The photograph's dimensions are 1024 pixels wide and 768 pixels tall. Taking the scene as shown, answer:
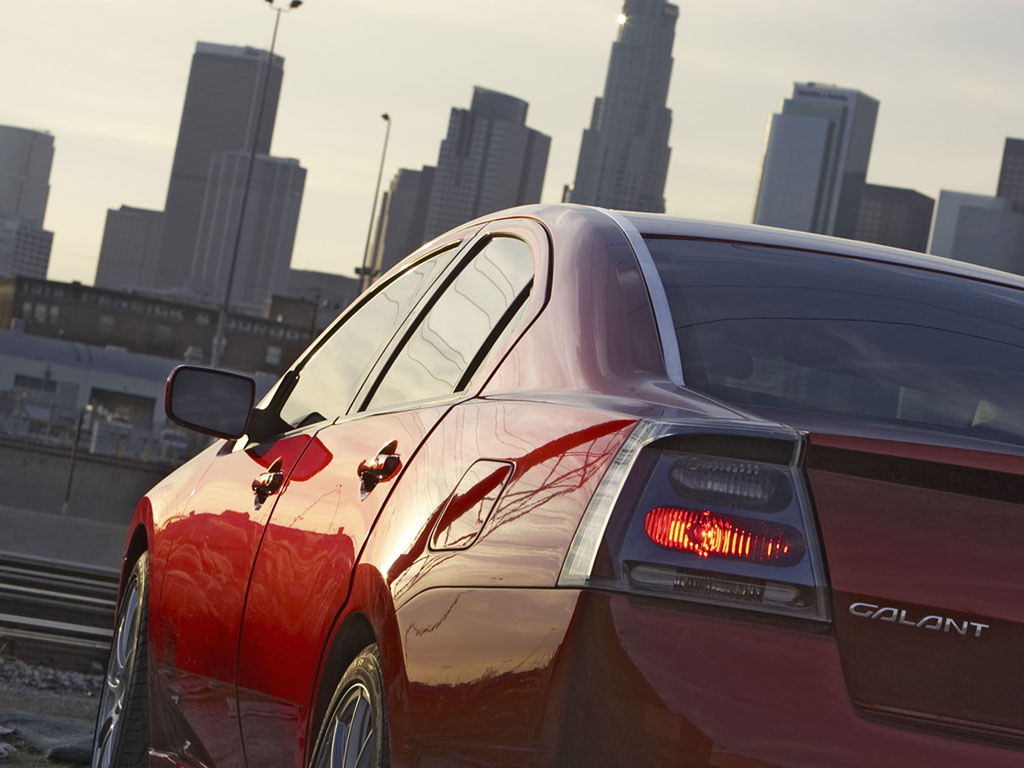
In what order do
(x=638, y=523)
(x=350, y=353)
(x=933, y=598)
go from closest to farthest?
(x=933, y=598), (x=638, y=523), (x=350, y=353)

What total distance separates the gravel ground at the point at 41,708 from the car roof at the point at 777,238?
355 cm

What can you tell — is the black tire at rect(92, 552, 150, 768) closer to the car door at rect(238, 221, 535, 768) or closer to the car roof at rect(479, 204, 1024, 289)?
the car door at rect(238, 221, 535, 768)

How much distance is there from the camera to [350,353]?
3971mm

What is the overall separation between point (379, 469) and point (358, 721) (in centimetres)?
49

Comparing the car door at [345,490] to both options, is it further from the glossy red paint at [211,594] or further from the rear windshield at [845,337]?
the rear windshield at [845,337]

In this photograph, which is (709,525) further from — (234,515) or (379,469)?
(234,515)

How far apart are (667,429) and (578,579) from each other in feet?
0.79

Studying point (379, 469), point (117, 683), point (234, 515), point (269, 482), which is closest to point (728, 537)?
point (379, 469)

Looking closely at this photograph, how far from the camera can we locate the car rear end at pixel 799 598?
6.11 ft

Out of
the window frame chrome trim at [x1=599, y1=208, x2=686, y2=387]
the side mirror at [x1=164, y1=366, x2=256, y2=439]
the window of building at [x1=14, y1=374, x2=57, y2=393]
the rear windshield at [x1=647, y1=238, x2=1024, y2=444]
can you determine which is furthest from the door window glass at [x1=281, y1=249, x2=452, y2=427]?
the window of building at [x1=14, y1=374, x2=57, y2=393]

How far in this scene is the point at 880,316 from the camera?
2.77 metres

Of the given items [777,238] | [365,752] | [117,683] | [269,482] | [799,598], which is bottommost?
[117,683]

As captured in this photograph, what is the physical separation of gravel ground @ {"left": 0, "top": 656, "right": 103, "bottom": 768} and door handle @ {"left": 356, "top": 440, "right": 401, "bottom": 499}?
3.32 meters

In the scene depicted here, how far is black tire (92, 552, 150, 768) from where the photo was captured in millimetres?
4457
